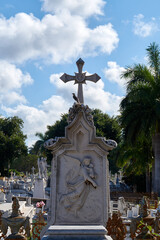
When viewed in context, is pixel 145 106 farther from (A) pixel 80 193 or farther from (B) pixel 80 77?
(A) pixel 80 193

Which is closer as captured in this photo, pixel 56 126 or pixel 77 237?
pixel 77 237

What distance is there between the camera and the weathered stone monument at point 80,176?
25.6 feet

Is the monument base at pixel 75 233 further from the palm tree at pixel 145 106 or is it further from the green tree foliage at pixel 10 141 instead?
the green tree foliage at pixel 10 141

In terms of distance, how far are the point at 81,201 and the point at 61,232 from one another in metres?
4.29

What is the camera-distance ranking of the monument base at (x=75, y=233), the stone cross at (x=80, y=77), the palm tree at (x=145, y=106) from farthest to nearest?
the palm tree at (x=145, y=106)
the stone cross at (x=80, y=77)
the monument base at (x=75, y=233)

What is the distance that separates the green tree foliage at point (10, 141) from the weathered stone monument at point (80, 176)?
3992 centimetres

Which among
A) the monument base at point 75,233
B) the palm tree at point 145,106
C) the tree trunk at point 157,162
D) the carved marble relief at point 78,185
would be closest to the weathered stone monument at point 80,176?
the carved marble relief at point 78,185

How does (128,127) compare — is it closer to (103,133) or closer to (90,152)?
(90,152)

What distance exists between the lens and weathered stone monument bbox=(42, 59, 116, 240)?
779cm

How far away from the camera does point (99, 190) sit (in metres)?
7.89

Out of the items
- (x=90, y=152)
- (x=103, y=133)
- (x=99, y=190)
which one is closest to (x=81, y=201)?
(x=99, y=190)

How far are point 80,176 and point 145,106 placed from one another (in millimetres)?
16096

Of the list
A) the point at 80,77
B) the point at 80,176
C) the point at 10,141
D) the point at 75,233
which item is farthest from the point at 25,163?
the point at 75,233

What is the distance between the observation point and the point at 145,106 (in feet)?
75.6
